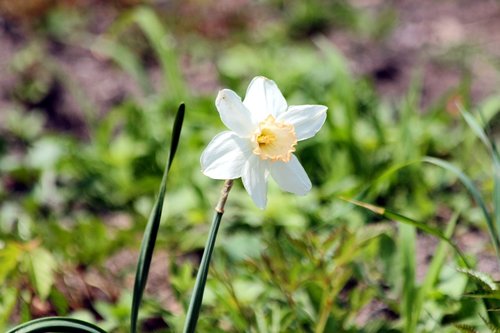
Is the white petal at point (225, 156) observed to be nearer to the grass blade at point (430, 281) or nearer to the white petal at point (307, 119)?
the white petal at point (307, 119)

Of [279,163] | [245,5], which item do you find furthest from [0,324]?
[245,5]

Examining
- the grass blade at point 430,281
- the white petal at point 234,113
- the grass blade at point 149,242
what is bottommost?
the grass blade at point 430,281

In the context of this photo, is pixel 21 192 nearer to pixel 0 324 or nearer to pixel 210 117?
pixel 210 117

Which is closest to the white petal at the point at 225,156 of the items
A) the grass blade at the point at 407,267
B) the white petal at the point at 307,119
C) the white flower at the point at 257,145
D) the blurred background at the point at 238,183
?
the white flower at the point at 257,145

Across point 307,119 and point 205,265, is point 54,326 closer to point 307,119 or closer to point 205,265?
point 205,265

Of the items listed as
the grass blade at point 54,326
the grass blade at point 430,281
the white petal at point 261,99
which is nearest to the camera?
the grass blade at point 54,326

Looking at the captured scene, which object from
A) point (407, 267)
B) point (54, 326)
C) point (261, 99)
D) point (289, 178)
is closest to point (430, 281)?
point (407, 267)

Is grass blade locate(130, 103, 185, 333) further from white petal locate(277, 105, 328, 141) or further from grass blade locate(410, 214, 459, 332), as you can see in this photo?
grass blade locate(410, 214, 459, 332)
